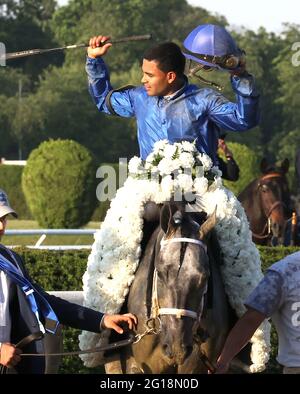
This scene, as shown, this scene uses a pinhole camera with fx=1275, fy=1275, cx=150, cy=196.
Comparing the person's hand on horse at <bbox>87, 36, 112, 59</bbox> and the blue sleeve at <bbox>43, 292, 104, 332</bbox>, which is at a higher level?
the person's hand on horse at <bbox>87, 36, 112, 59</bbox>

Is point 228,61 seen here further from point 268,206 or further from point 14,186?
point 14,186

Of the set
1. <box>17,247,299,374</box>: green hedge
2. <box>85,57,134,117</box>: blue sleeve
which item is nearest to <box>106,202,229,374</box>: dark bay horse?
<box>85,57,134,117</box>: blue sleeve

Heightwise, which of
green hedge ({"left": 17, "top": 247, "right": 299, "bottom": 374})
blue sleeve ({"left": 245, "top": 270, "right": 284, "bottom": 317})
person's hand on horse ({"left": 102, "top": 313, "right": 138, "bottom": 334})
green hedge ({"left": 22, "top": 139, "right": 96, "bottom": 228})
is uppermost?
green hedge ({"left": 22, "top": 139, "right": 96, "bottom": 228})

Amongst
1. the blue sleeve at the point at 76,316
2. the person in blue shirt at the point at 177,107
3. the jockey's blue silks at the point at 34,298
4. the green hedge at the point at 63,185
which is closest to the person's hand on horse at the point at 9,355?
the jockey's blue silks at the point at 34,298

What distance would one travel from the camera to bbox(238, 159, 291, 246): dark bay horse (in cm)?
1327

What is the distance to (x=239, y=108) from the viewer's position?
6684mm

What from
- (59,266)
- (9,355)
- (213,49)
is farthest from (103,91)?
(59,266)

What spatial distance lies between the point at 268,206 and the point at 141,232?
267 inches

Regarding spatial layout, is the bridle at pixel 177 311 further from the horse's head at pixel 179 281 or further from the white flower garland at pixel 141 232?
the white flower garland at pixel 141 232

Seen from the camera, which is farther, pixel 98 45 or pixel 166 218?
pixel 98 45

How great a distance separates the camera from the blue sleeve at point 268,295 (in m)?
4.70

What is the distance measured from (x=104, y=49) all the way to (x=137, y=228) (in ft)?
3.38

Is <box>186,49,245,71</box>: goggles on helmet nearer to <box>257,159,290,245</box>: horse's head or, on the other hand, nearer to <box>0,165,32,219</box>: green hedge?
<box>257,159,290,245</box>: horse's head

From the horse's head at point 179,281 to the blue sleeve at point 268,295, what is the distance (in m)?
1.01
